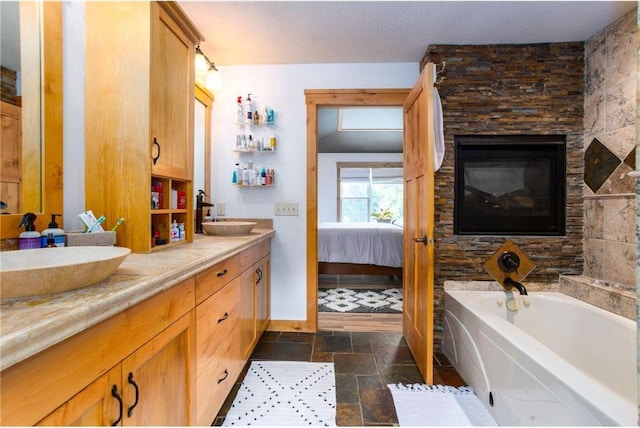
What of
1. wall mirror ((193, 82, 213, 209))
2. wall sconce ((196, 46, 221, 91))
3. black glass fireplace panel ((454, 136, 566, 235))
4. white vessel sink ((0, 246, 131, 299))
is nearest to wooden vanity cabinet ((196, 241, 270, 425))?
white vessel sink ((0, 246, 131, 299))

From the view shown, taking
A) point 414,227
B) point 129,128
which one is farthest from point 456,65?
point 129,128

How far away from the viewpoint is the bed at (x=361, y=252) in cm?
389

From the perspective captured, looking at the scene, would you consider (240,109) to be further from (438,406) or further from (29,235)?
(438,406)

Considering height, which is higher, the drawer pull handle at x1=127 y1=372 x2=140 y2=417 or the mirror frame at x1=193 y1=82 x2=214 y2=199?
the mirror frame at x1=193 y1=82 x2=214 y2=199

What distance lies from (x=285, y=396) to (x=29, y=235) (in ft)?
4.84

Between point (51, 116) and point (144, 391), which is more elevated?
point (51, 116)

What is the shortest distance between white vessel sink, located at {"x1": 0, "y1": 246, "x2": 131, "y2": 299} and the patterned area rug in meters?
2.41

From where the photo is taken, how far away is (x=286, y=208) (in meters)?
2.57

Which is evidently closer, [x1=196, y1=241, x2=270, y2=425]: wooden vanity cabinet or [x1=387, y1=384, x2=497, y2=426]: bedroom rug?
[x1=196, y1=241, x2=270, y2=425]: wooden vanity cabinet

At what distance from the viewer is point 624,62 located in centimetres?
186

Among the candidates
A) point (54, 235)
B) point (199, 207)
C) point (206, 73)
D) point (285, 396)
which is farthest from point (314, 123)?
point (285, 396)

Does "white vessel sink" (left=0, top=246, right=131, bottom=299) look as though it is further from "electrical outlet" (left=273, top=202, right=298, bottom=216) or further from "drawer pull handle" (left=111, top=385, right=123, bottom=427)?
"electrical outlet" (left=273, top=202, right=298, bottom=216)

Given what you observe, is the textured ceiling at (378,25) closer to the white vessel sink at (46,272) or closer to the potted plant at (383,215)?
the white vessel sink at (46,272)

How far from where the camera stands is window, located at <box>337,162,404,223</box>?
278 inches
